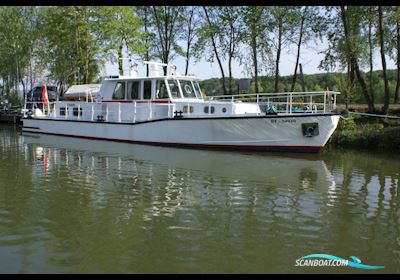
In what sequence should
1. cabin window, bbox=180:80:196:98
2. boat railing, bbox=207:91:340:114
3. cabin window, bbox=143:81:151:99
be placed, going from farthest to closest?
1. cabin window, bbox=143:81:151:99
2. cabin window, bbox=180:80:196:98
3. boat railing, bbox=207:91:340:114

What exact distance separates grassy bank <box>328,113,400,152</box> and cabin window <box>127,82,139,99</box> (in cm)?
898

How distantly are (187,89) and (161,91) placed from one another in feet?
3.87

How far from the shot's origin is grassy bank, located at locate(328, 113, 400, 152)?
1766 cm

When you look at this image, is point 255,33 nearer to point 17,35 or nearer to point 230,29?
point 230,29

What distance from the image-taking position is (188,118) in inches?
690

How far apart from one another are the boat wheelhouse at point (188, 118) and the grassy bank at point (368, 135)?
1450 mm

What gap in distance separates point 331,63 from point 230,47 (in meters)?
8.05

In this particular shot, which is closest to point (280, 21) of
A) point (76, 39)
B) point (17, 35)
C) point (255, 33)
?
Answer: point (255, 33)

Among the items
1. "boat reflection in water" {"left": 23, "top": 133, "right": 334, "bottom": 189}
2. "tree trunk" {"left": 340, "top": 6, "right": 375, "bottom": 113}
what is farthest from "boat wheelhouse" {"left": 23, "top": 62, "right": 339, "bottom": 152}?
"tree trunk" {"left": 340, "top": 6, "right": 375, "bottom": 113}

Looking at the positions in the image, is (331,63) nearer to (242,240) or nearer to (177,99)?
(177,99)

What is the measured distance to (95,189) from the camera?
948 cm

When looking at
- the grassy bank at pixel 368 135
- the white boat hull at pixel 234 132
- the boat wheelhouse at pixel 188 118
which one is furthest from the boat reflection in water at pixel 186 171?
the grassy bank at pixel 368 135

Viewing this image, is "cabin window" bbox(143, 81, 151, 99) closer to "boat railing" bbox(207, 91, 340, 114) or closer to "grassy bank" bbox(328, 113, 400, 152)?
"boat railing" bbox(207, 91, 340, 114)

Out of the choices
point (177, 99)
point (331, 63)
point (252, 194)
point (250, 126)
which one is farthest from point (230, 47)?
point (252, 194)
